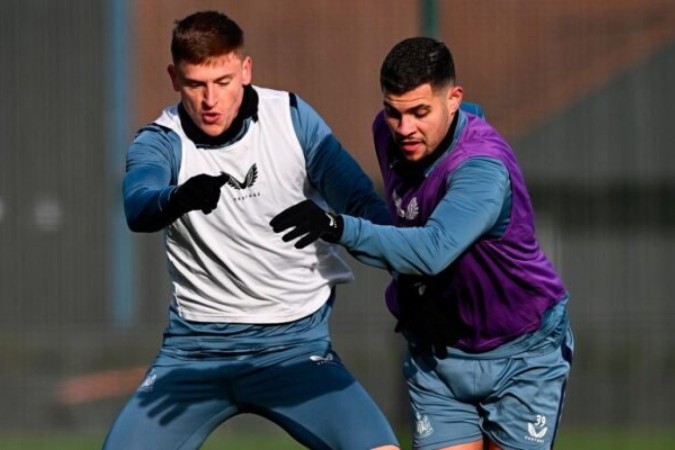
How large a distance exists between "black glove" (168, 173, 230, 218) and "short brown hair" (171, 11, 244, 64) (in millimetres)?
592

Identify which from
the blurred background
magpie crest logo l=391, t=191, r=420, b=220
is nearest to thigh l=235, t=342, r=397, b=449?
magpie crest logo l=391, t=191, r=420, b=220

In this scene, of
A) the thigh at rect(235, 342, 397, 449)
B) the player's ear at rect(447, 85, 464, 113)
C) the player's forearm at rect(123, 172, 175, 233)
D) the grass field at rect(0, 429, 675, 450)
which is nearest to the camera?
the player's forearm at rect(123, 172, 175, 233)

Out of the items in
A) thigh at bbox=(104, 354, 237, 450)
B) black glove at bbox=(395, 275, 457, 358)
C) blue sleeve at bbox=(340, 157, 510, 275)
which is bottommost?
thigh at bbox=(104, 354, 237, 450)

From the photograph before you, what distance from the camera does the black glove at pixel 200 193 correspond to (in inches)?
174

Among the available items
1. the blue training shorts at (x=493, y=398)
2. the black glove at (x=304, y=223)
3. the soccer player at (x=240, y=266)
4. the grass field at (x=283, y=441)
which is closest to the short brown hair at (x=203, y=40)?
the soccer player at (x=240, y=266)

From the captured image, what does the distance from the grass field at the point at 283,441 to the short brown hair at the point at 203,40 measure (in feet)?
13.8

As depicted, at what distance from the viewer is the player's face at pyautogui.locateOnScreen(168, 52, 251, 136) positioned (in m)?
4.92

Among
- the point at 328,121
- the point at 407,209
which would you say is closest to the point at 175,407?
the point at 407,209

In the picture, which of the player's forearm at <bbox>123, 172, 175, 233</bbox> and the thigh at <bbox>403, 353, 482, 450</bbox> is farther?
the thigh at <bbox>403, 353, 482, 450</bbox>

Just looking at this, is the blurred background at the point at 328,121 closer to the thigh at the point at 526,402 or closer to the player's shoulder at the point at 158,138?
the thigh at the point at 526,402

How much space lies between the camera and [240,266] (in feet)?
16.8

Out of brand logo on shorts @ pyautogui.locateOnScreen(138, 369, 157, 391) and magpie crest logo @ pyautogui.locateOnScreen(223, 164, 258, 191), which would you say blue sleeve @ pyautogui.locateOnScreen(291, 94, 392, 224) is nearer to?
magpie crest logo @ pyautogui.locateOnScreen(223, 164, 258, 191)

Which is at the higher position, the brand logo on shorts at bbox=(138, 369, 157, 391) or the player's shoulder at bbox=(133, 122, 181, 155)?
the player's shoulder at bbox=(133, 122, 181, 155)

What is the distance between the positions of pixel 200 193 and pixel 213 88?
62cm
